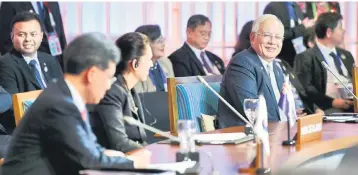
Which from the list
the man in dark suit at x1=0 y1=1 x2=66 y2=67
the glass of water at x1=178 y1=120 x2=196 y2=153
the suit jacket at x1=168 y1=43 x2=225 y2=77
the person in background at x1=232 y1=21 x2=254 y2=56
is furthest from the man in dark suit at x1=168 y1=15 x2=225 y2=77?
the glass of water at x1=178 y1=120 x2=196 y2=153

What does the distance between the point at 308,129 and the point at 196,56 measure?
9.56 feet

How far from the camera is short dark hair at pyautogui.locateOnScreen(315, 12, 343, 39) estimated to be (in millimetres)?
6266

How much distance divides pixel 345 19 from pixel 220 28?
127 cm

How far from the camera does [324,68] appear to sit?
6.12m

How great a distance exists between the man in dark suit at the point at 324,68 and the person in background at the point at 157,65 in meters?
1.00

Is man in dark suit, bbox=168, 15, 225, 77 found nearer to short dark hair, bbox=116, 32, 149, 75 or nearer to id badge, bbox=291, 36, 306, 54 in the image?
id badge, bbox=291, 36, 306, 54

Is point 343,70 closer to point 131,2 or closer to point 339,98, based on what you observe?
point 339,98

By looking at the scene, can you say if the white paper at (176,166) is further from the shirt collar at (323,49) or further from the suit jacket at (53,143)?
the shirt collar at (323,49)

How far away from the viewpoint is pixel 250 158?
2.86 metres

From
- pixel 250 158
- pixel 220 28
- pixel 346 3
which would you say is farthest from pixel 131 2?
pixel 250 158

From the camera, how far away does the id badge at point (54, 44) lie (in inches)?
225

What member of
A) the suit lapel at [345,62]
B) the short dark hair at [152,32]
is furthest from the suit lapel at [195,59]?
the suit lapel at [345,62]

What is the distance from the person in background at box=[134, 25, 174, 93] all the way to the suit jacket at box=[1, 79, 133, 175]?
2.95m

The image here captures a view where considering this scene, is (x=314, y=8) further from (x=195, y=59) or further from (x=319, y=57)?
(x=195, y=59)
